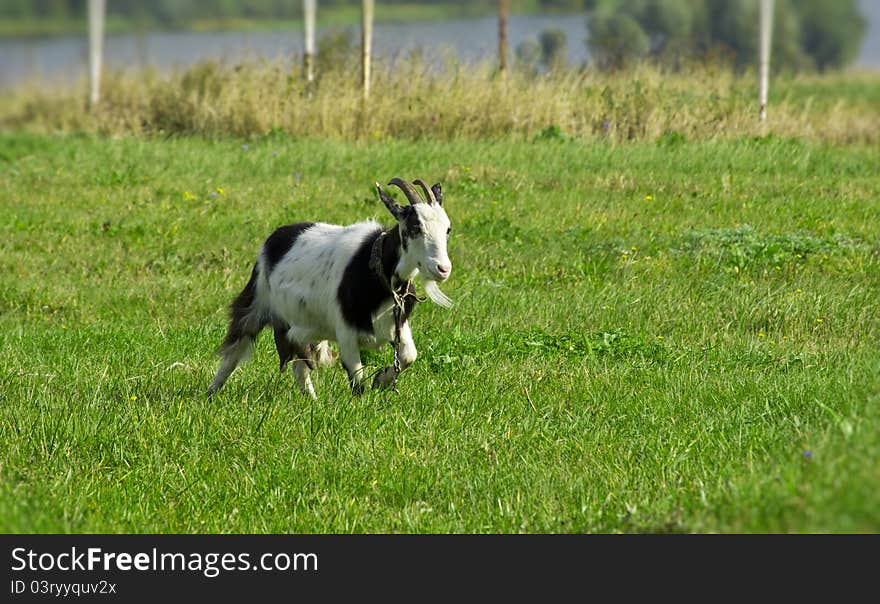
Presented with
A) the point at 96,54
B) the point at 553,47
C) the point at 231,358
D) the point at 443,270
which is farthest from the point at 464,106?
the point at 443,270

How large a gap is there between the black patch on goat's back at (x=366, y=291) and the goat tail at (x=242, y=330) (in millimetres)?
1066

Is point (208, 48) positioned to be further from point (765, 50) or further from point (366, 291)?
point (366, 291)

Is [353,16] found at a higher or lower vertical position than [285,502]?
higher

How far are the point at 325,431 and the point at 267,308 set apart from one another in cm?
187

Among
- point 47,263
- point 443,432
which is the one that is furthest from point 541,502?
point 47,263

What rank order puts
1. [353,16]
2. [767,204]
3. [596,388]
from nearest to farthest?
[596,388] < [767,204] < [353,16]

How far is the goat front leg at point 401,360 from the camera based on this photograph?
758 centimetres

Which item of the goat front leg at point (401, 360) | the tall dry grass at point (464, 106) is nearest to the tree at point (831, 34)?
the tall dry grass at point (464, 106)

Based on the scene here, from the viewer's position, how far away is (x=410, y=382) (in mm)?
8047

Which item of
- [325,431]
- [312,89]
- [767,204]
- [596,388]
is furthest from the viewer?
[312,89]

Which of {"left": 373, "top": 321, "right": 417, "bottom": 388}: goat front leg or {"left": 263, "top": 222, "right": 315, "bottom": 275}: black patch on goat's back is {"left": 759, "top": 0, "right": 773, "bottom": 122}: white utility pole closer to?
{"left": 263, "top": 222, "right": 315, "bottom": 275}: black patch on goat's back

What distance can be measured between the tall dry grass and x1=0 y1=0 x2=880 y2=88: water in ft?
1.26

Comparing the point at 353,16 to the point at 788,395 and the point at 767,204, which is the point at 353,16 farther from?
the point at 788,395

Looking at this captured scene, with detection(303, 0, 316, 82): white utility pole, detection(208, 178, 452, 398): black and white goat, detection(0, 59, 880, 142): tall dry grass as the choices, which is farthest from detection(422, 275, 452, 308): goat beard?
detection(303, 0, 316, 82): white utility pole
